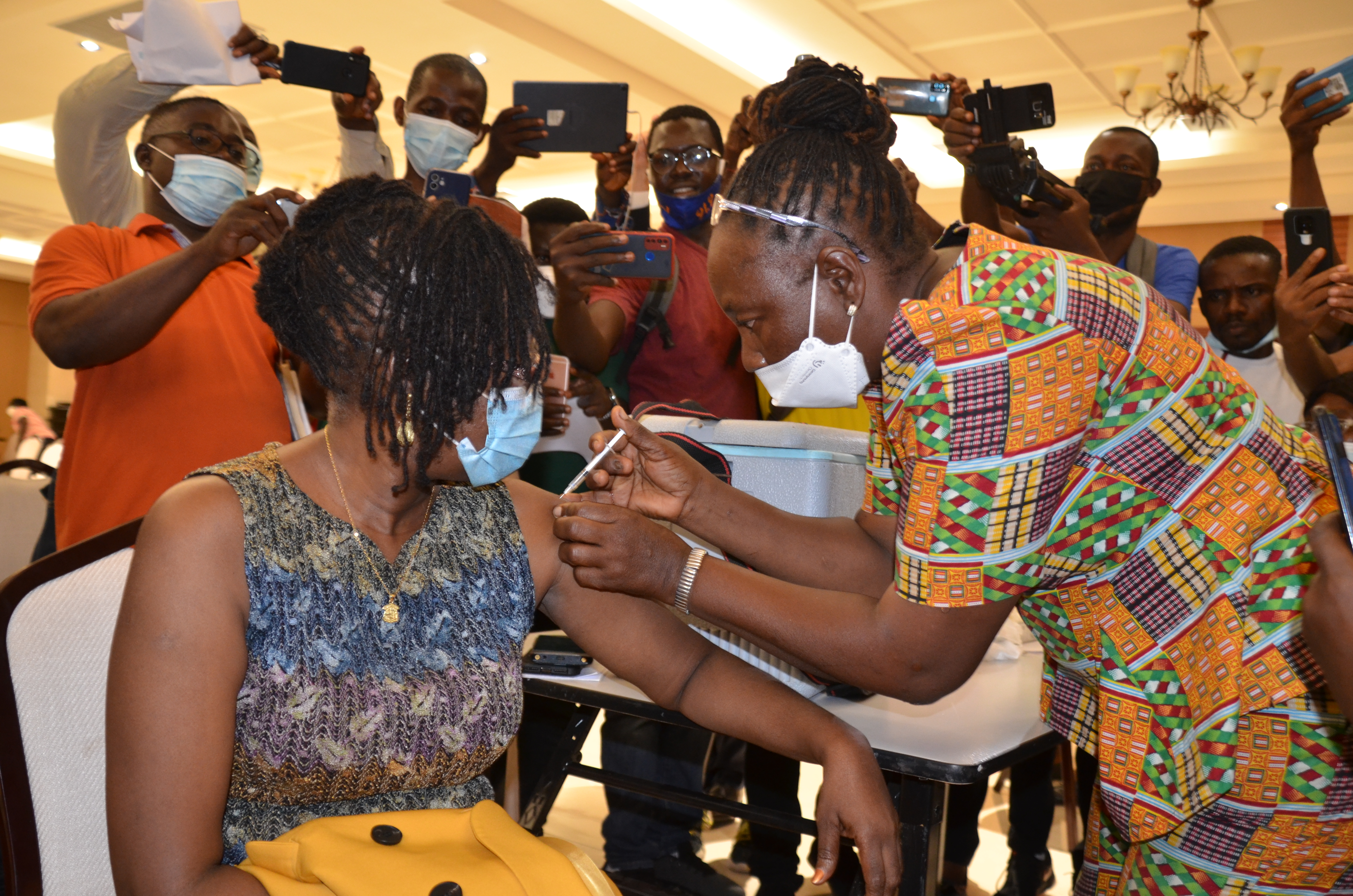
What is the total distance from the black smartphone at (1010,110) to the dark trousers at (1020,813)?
5.37ft

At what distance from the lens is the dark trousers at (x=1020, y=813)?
2.74 meters

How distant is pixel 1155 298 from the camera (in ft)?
4.10

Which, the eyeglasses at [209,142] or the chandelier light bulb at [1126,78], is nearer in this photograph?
the eyeglasses at [209,142]

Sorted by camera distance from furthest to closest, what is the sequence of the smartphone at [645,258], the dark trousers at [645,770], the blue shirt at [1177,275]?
the blue shirt at [1177,275], the dark trousers at [645,770], the smartphone at [645,258]

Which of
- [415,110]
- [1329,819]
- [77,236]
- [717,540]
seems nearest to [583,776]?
[717,540]

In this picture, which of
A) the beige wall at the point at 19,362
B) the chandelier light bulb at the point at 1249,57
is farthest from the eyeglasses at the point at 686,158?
the beige wall at the point at 19,362

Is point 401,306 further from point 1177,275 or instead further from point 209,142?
point 1177,275

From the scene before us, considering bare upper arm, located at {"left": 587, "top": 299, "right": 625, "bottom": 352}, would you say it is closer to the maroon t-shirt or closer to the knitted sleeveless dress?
the maroon t-shirt

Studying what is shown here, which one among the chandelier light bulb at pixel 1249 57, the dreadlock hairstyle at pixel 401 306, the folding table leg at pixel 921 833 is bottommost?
the folding table leg at pixel 921 833

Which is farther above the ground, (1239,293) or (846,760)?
(1239,293)

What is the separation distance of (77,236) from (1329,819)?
8.14ft

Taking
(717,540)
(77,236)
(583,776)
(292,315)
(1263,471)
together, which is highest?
(77,236)

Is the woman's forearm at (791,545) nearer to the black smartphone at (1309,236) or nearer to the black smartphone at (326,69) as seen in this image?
the black smartphone at (326,69)

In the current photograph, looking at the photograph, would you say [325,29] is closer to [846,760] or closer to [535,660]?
[535,660]
